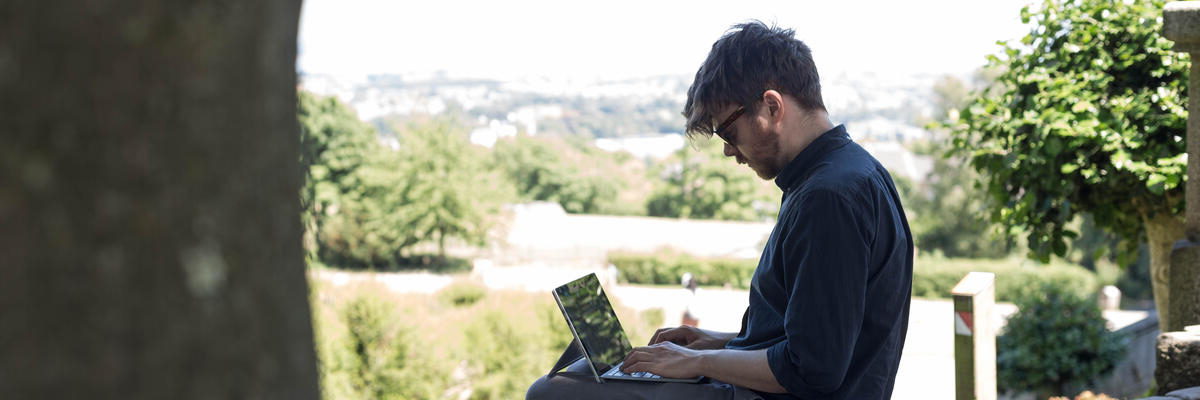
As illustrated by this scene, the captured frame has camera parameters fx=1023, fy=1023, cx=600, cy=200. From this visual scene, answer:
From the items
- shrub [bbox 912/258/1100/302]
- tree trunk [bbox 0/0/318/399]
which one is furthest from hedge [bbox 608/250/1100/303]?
tree trunk [bbox 0/0/318/399]

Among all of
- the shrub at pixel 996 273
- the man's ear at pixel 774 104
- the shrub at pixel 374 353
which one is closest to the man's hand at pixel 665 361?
the man's ear at pixel 774 104

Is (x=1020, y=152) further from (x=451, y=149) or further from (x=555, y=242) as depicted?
(x=555, y=242)

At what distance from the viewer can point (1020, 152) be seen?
17.5ft

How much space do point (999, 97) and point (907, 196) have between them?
→ 50.2m

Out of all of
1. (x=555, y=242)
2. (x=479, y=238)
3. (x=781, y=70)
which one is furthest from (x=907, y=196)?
(x=781, y=70)

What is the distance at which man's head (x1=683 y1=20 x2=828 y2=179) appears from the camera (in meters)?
2.09

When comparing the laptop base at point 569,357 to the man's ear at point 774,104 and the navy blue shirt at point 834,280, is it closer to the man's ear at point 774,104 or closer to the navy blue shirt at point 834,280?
the navy blue shirt at point 834,280

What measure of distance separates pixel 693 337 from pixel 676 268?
3973cm

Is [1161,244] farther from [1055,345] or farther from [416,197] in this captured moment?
[416,197]

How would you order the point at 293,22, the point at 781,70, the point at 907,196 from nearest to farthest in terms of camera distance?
the point at 293,22 < the point at 781,70 < the point at 907,196

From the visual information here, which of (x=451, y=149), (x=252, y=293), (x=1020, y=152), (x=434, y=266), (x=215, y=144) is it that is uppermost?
(x=215, y=144)

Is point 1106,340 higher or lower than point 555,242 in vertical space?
higher

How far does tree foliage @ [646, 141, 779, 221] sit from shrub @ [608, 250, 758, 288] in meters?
15.5

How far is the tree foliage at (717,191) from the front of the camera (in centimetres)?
5916
